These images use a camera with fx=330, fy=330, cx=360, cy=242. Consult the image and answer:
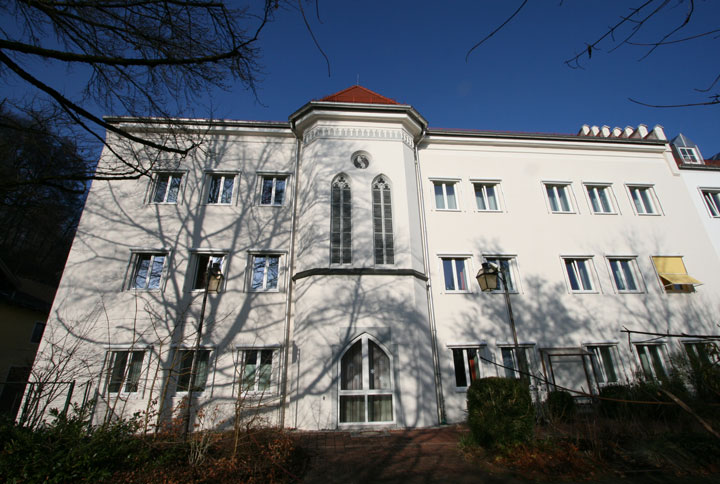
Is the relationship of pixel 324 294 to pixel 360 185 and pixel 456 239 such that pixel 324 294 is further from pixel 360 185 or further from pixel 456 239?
pixel 456 239

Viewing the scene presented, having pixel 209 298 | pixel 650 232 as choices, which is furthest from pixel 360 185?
pixel 650 232

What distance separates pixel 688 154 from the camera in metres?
17.4

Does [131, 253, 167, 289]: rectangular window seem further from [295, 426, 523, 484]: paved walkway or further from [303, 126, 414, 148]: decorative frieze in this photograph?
[295, 426, 523, 484]: paved walkway

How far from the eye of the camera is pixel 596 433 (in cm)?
701

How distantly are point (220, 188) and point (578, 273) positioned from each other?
1459 centimetres

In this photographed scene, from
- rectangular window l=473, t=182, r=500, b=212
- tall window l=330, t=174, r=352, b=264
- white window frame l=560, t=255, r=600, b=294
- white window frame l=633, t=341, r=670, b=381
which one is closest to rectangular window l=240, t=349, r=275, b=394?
tall window l=330, t=174, r=352, b=264

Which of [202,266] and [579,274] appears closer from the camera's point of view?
[202,266]

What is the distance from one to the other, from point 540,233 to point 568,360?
191 inches

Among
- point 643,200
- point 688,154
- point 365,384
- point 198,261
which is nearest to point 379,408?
point 365,384

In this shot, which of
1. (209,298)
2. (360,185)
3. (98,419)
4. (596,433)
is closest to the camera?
(596,433)

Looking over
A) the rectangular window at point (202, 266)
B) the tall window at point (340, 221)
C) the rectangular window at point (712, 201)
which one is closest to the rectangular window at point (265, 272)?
the rectangular window at point (202, 266)

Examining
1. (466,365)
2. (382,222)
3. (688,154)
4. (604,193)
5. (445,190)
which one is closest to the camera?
(466,365)

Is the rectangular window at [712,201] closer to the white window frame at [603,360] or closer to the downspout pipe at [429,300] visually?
the white window frame at [603,360]

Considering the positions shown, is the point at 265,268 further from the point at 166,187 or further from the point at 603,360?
the point at 603,360
